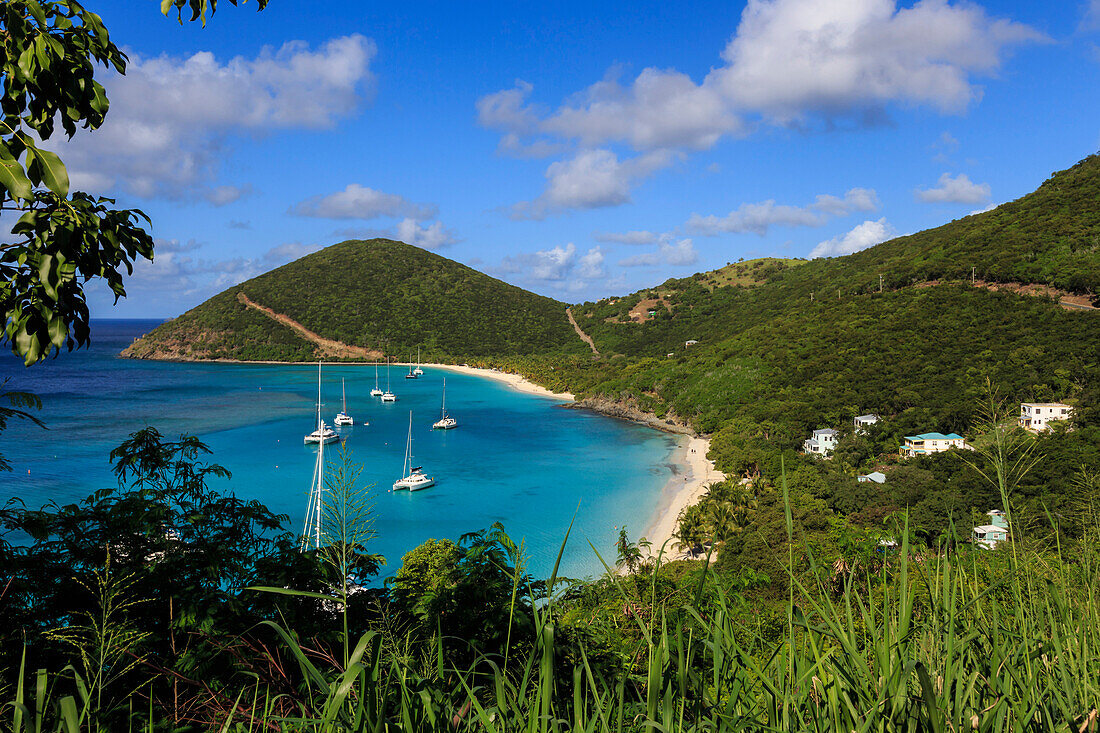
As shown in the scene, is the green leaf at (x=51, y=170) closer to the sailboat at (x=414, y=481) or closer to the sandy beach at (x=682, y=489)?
the sandy beach at (x=682, y=489)

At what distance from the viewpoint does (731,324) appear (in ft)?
195

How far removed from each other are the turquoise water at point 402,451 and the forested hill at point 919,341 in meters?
6.00

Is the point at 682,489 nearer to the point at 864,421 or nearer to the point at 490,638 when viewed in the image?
the point at 864,421

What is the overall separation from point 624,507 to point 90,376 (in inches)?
2880

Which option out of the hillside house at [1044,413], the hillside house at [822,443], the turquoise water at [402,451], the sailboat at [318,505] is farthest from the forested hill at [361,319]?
the sailboat at [318,505]

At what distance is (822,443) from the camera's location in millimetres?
26094

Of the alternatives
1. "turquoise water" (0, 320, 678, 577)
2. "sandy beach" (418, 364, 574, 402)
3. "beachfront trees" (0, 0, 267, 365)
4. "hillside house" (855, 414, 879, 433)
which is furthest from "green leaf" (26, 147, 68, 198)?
"sandy beach" (418, 364, 574, 402)

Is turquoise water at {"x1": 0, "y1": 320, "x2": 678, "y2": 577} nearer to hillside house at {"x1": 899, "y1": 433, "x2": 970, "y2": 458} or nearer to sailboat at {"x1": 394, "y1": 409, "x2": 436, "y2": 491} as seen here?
sailboat at {"x1": 394, "y1": 409, "x2": 436, "y2": 491}

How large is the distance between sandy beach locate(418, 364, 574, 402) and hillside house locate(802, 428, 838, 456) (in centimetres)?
3052

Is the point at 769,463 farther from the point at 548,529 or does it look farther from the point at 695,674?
the point at 695,674

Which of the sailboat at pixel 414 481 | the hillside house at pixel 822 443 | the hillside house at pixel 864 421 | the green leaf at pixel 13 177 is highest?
the green leaf at pixel 13 177

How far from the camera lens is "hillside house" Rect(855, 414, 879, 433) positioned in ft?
84.6

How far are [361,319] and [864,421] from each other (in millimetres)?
74741

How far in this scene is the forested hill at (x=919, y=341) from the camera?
25.2 metres
